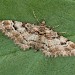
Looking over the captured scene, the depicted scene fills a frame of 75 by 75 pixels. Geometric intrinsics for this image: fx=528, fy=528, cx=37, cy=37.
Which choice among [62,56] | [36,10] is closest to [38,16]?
[36,10]

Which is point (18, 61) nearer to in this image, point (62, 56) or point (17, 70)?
point (17, 70)

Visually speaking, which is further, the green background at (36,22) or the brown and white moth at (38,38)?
the brown and white moth at (38,38)

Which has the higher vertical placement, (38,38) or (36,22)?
(36,22)

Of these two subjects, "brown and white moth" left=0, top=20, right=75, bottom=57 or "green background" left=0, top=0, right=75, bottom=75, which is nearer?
"green background" left=0, top=0, right=75, bottom=75
